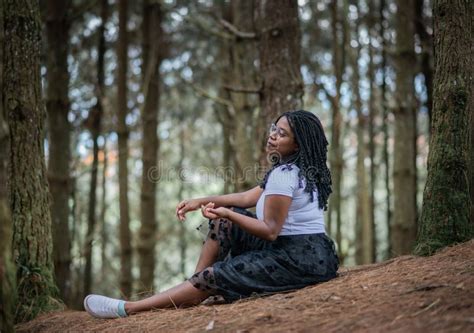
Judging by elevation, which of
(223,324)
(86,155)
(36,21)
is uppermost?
(36,21)

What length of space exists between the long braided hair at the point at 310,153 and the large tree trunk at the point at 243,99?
10.7ft

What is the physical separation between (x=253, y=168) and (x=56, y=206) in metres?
2.80

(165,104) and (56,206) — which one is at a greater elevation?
(165,104)

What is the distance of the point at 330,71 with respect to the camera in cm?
1429

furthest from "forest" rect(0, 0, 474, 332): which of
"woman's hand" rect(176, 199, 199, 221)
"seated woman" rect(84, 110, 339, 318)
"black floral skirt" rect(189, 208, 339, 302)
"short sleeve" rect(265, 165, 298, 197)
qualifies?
"short sleeve" rect(265, 165, 298, 197)

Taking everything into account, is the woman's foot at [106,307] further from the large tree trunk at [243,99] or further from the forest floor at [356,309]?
the large tree trunk at [243,99]

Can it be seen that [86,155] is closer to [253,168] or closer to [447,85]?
[253,168]

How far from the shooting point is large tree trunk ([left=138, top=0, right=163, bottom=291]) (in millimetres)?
9922

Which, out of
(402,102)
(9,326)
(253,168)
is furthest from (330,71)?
(9,326)

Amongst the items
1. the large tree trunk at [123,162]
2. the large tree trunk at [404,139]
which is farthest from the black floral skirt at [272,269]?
the large tree trunk at [123,162]

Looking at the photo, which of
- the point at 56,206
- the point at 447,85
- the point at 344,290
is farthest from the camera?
the point at 56,206

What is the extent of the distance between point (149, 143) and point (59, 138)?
96.1 inches

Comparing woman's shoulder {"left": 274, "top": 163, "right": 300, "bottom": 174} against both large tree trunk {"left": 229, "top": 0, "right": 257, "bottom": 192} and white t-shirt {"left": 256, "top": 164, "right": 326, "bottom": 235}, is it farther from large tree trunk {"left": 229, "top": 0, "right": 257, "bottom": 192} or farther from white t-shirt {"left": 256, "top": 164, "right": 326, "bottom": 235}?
large tree trunk {"left": 229, "top": 0, "right": 257, "bottom": 192}

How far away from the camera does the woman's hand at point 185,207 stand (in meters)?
4.68
